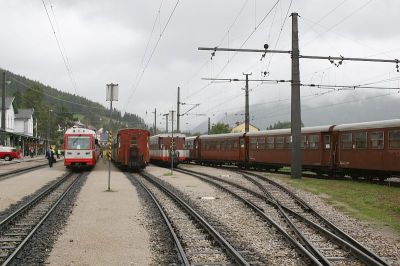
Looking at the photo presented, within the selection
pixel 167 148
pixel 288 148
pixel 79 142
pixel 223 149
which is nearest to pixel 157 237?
pixel 288 148

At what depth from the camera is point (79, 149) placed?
1350 inches

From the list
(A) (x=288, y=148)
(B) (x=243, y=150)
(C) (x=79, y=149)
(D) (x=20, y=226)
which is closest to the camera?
(D) (x=20, y=226)

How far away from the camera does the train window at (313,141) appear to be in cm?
2805

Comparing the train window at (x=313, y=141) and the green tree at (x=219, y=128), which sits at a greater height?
the green tree at (x=219, y=128)

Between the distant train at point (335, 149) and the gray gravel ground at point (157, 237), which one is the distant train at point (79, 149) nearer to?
the distant train at point (335, 149)

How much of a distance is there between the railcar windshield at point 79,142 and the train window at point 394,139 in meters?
19.4

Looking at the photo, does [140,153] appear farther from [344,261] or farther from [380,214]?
[344,261]

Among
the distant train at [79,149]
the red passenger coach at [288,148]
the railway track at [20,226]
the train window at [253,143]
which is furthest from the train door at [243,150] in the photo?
the railway track at [20,226]

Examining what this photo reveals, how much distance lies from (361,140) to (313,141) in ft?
14.7

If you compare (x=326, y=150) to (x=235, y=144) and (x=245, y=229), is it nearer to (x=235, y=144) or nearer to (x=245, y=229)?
(x=235, y=144)

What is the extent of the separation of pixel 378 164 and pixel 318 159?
5.23 m

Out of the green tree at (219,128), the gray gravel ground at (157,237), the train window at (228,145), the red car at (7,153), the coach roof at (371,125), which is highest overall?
the green tree at (219,128)

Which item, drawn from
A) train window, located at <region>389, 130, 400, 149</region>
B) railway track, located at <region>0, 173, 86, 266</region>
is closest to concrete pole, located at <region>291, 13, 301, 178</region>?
train window, located at <region>389, 130, 400, 149</region>

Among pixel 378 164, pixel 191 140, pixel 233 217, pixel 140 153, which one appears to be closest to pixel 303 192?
pixel 378 164
